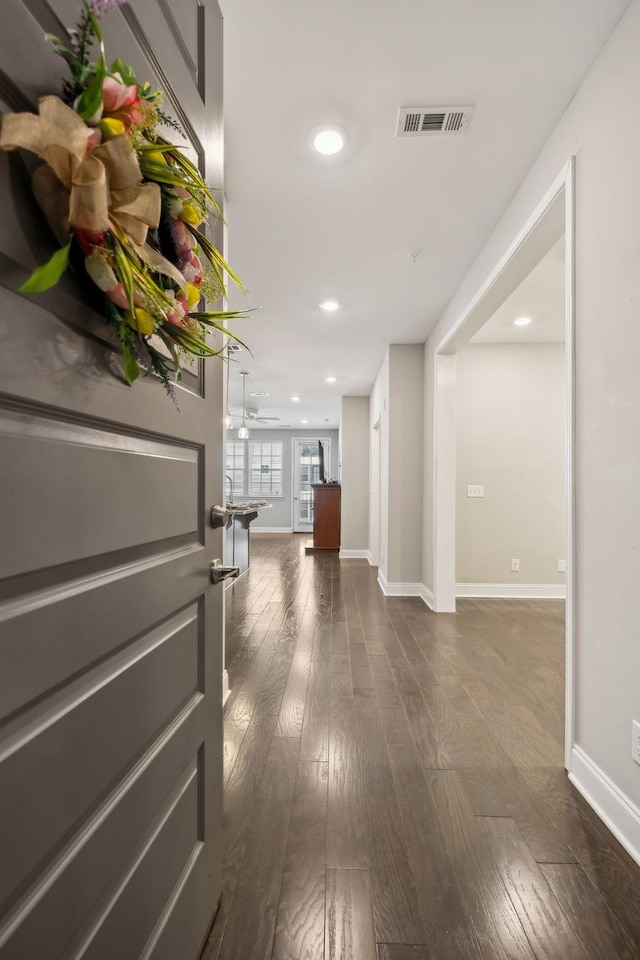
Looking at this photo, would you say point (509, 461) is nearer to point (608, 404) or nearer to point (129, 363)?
point (608, 404)

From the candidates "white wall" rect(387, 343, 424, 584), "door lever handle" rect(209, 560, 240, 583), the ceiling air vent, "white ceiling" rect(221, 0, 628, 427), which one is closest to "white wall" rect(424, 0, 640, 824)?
"white ceiling" rect(221, 0, 628, 427)

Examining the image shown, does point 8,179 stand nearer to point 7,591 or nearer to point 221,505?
point 7,591

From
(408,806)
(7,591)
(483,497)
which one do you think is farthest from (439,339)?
(7,591)

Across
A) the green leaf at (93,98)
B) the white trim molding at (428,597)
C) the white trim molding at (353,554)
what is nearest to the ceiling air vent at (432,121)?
the green leaf at (93,98)

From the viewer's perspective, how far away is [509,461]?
4863mm

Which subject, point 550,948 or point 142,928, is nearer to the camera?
point 142,928

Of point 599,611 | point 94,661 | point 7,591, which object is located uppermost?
point 7,591

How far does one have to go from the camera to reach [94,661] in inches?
26.2

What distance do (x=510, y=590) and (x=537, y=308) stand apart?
109 inches

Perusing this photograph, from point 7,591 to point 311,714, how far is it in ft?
6.70

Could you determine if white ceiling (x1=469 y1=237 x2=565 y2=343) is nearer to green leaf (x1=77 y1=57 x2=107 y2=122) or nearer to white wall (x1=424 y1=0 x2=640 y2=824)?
white wall (x1=424 y1=0 x2=640 y2=824)

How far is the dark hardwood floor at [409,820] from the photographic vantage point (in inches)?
45.4

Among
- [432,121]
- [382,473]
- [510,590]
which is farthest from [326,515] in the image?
[432,121]

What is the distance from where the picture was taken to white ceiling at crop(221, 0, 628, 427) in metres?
1.54
